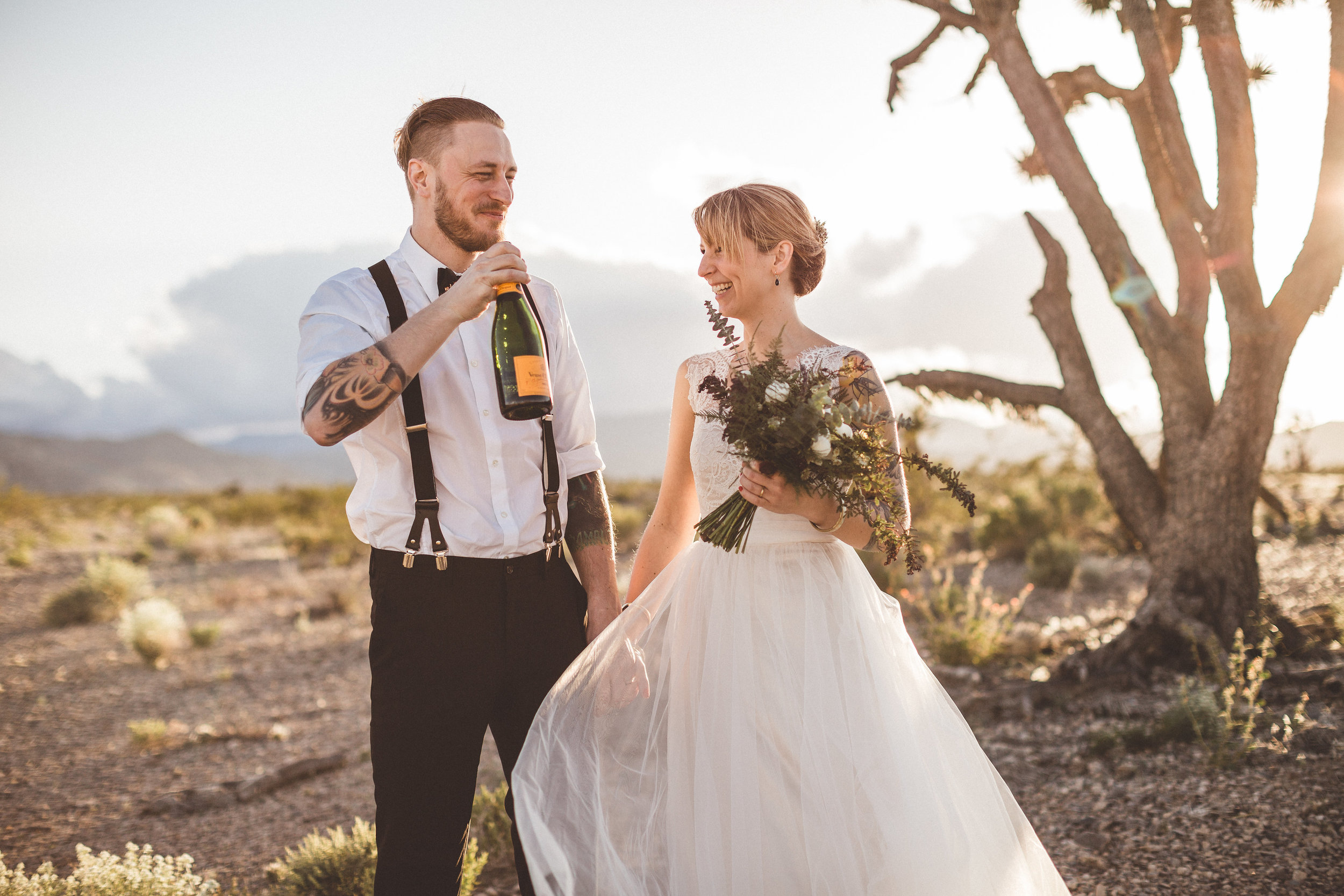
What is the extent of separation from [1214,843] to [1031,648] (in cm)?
316

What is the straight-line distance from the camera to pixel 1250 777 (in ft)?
12.4

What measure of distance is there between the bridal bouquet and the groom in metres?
0.59

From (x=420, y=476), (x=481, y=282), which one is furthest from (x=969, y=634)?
(x=481, y=282)

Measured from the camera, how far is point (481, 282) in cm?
189

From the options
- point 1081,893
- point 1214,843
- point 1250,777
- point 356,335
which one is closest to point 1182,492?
point 1250,777

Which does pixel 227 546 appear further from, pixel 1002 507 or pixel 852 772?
pixel 852 772

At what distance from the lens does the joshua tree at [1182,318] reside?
5125 millimetres

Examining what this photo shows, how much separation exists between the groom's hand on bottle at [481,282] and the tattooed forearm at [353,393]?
20cm

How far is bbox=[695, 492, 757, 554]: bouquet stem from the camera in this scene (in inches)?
→ 95.0

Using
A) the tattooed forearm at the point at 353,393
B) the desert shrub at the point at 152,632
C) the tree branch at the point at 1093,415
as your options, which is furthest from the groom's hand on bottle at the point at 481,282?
the desert shrub at the point at 152,632

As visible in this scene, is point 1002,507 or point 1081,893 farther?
point 1002,507

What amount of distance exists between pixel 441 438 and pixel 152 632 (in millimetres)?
8753

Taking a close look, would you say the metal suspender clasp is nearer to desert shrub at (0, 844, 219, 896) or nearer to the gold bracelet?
the gold bracelet

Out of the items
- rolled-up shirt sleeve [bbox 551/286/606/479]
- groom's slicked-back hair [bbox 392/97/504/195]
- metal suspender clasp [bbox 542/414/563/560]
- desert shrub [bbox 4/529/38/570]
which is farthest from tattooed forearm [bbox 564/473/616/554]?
desert shrub [bbox 4/529/38/570]
